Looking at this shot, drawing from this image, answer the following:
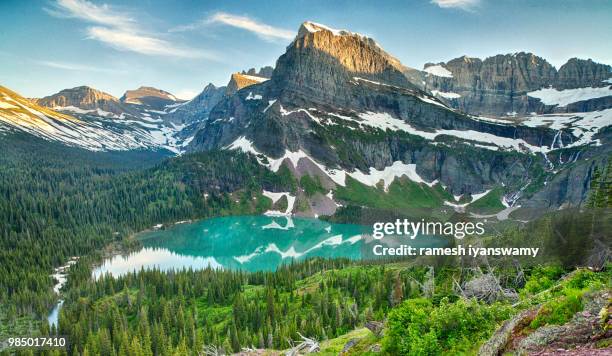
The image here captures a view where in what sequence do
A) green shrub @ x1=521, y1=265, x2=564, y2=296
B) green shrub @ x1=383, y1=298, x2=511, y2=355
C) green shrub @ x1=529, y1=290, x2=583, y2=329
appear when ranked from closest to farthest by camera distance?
green shrub @ x1=529, y1=290, x2=583, y2=329, green shrub @ x1=383, y1=298, x2=511, y2=355, green shrub @ x1=521, y1=265, x2=564, y2=296

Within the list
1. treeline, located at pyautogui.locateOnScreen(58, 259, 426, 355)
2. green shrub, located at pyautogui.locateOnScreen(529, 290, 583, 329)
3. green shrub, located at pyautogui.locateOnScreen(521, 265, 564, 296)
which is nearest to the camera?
green shrub, located at pyautogui.locateOnScreen(529, 290, 583, 329)

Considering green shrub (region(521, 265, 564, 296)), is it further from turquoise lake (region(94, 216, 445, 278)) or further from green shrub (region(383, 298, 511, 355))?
turquoise lake (region(94, 216, 445, 278))

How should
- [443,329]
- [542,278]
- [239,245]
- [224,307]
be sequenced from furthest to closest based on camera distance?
[239,245] → [224,307] → [542,278] → [443,329]

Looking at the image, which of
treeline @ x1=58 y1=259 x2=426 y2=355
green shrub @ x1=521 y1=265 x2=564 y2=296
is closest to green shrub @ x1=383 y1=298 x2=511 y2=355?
green shrub @ x1=521 y1=265 x2=564 y2=296

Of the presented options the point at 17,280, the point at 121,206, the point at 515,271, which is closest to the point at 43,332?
the point at 17,280

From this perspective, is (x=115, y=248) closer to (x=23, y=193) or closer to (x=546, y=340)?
(x=23, y=193)

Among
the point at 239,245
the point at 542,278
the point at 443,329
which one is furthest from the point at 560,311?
the point at 239,245

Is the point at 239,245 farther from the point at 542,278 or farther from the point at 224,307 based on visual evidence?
the point at 542,278

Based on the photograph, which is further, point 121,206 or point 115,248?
point 121,206
